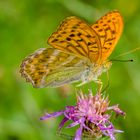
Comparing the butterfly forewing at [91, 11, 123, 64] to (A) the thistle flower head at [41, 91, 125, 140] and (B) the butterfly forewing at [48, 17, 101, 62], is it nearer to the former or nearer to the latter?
(B) the butterfly forewing at [48, 17, 101, 62]

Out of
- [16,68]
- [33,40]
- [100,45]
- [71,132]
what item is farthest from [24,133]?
[100,45]

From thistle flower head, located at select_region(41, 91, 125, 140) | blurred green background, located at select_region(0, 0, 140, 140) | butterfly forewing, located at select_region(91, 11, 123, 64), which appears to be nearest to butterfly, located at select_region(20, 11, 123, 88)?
butterfly forewing, located at select_region(91, 11, 123, 64)

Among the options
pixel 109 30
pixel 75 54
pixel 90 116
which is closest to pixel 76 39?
pixel 75 54

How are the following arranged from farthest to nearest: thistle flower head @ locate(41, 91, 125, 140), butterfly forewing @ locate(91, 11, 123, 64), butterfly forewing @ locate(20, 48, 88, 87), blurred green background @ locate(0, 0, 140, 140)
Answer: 1. blurred green background @ locate(0, 0, 140, 140)
2. butterfly forewing @ locate(20, 48, 88, 87)
3. butterfly forewing @ locate(91, 11, 123, 64)
4. thistle flower head @ locate(41, 91, 125, 140)

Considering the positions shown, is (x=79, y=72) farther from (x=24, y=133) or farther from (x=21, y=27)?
(x=21, y=27)

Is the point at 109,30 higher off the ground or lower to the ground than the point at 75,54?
higher

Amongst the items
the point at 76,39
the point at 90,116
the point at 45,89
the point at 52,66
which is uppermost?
the point at 76,39

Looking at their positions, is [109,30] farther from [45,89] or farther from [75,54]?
[45,89]
